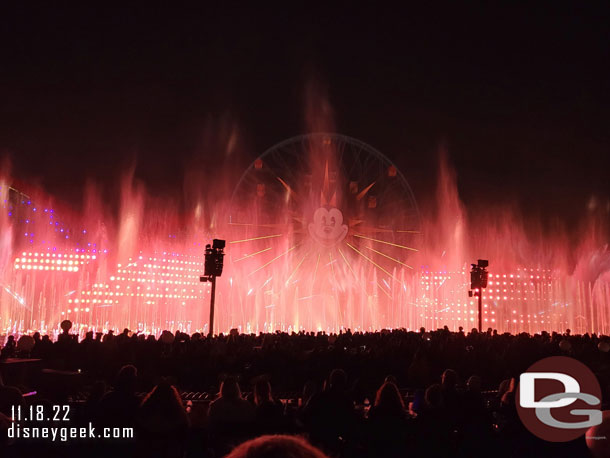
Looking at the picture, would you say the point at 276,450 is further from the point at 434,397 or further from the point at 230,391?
the point at 434,397

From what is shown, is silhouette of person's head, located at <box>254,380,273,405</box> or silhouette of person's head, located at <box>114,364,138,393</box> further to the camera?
silhouette of person's head, located at <box>254,380,273,405</box>

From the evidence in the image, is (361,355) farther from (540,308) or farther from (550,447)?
(540,308)

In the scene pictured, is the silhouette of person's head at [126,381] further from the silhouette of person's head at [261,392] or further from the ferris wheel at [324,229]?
the ferris wheel at [324,229]

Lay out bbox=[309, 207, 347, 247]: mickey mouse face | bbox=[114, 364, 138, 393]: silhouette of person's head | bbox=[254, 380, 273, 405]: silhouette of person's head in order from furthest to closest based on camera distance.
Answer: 1. bbox=[309, 207, 347, 247]: mickey mouse face
2. bbox=[254, 380, 273, 405]: silhouette of person's head
3. bbox=[114, 364, 138, 393]: silhouette of person's head

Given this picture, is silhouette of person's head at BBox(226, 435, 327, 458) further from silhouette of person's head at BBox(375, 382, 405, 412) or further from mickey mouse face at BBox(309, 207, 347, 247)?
mickey mouse face at BBox(309, 207, 347, 247)

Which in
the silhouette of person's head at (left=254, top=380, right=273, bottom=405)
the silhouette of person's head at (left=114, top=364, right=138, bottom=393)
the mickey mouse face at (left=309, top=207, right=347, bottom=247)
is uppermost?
the mickey mouse face at (left=309, top=207, right=347, bottom=247)

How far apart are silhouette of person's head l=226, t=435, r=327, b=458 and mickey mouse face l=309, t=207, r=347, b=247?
40.2m

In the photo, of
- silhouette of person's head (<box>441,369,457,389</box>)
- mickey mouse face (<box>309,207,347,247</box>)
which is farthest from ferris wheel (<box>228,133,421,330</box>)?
silhouette of person's head (<box>441,369,457,389</box>)

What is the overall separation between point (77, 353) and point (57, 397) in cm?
449

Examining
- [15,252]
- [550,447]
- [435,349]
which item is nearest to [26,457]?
[550,447]

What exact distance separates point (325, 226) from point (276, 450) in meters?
40.6

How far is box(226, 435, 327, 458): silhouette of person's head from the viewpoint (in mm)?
1713

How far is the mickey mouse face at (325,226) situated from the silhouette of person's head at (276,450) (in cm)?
4022

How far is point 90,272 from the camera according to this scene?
3381 inches
